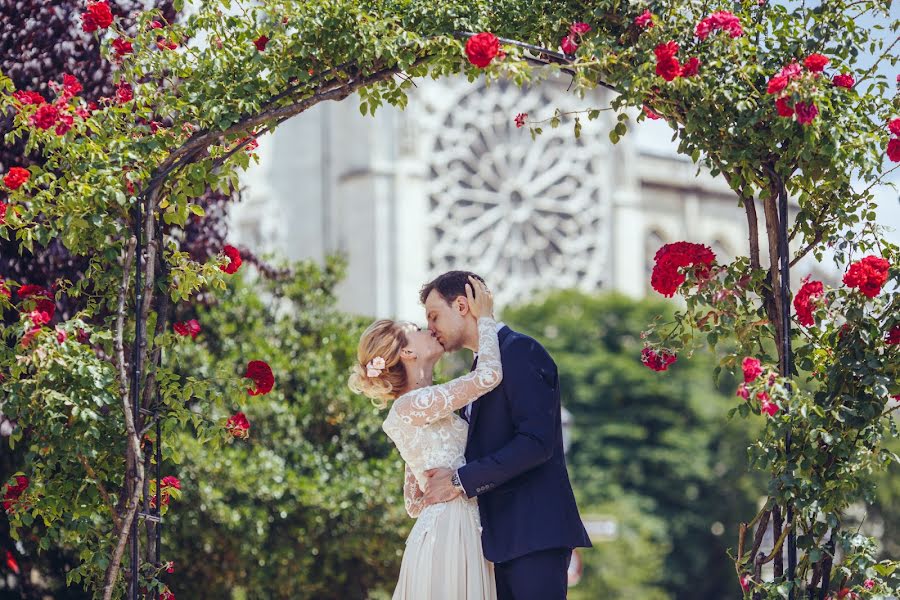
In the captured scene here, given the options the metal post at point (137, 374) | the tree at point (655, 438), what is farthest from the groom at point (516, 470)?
the tree at point (655, 438)

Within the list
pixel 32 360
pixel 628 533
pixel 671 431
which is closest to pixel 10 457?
pixel 32 360

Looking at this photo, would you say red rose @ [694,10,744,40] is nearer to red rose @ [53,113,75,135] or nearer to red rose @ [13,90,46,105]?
red rose @ [53,113,75,135]

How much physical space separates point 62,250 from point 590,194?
3776 cm

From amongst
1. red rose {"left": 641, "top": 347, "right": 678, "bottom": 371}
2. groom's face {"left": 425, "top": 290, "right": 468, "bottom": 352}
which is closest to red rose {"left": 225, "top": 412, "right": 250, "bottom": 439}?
groom's face {"left": 425, "top": 290, "right": 468, "bottom": 352}

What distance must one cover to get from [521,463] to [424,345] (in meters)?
0.80

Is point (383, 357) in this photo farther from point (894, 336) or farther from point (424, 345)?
point (894, 336)

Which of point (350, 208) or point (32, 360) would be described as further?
point (350, 208)

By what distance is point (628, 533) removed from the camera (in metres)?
36.5

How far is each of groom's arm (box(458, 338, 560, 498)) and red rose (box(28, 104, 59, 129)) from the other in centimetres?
236

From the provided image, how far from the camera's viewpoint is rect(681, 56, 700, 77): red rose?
614cm

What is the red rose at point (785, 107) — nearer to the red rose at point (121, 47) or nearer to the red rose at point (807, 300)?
the red rose at point (807, 300)

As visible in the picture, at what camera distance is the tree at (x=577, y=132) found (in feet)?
20.0

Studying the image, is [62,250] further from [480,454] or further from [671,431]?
[671,431]

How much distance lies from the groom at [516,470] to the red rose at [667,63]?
124 cm
